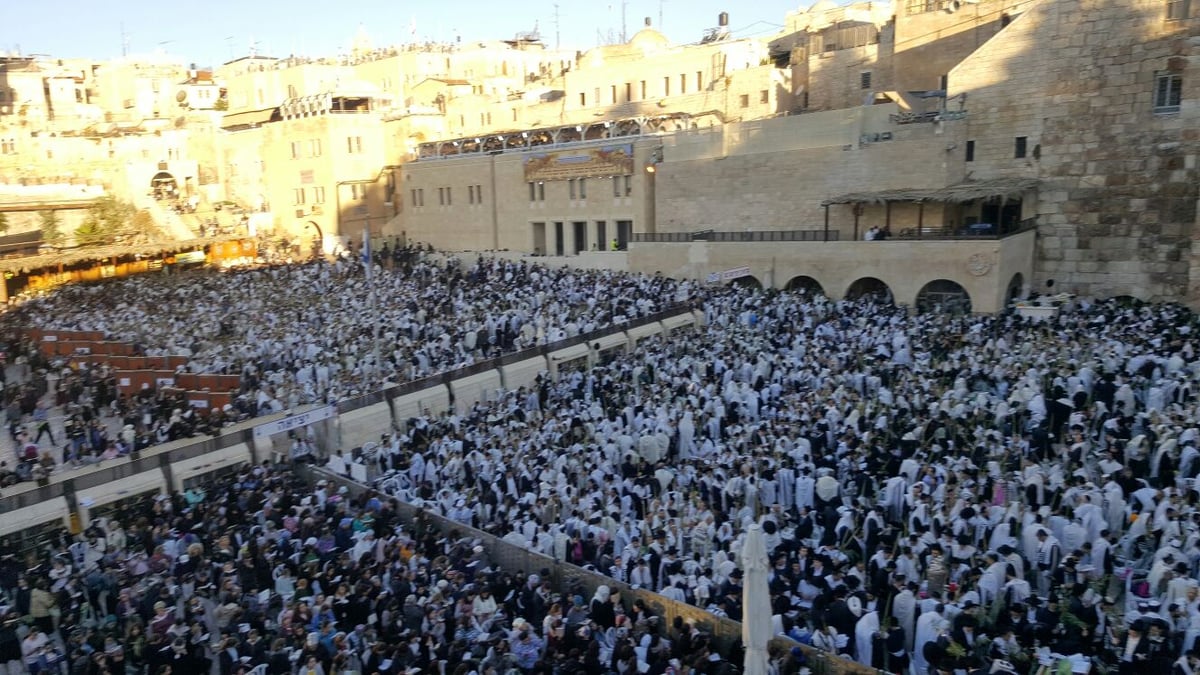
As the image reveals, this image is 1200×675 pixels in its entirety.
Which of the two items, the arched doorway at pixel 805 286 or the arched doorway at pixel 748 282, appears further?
the arched doorway at pixel 748 282

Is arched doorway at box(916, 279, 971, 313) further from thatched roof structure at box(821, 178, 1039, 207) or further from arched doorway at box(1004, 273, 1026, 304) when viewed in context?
thatched roof structure at box(821, 178, 1039, 207)

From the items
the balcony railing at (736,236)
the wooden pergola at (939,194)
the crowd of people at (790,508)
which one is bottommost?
the crowd of people at (790,508)

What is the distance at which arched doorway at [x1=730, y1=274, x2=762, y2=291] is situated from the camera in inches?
1094

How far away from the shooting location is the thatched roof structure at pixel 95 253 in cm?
3322

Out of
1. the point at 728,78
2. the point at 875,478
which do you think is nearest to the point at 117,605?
the point at 875,478

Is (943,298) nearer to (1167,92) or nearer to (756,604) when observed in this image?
(1167,92)

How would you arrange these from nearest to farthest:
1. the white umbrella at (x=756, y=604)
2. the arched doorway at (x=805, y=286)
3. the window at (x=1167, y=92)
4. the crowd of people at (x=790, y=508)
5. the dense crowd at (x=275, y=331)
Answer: the white umbrella at (x=756, y=604)
the crowd of people at (x=790, y=508)
the dense crowd at (x=275, y=331)
the window at (x=1167, y=92)
the arched doorway at (x=805, y=286)

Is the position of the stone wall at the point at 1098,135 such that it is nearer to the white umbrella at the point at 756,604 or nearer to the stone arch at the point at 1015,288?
the stone arch at the point at 1015,288

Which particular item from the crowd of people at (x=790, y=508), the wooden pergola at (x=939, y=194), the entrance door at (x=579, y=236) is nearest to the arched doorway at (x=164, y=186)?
the entrance door at (x=579, y=236)

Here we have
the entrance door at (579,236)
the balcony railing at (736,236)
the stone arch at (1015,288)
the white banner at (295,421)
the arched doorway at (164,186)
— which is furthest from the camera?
the arched doorway at (164,186)

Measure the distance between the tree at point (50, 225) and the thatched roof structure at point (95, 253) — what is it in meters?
3.44

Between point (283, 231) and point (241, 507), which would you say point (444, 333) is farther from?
point (283, 231)

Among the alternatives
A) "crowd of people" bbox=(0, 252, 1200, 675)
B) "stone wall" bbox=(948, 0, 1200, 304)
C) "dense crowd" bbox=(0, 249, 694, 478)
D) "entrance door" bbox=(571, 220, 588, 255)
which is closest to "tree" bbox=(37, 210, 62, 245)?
"dense crowd" bbox=(0, 249, 694, 478)

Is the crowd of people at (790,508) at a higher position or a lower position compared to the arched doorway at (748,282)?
lower
